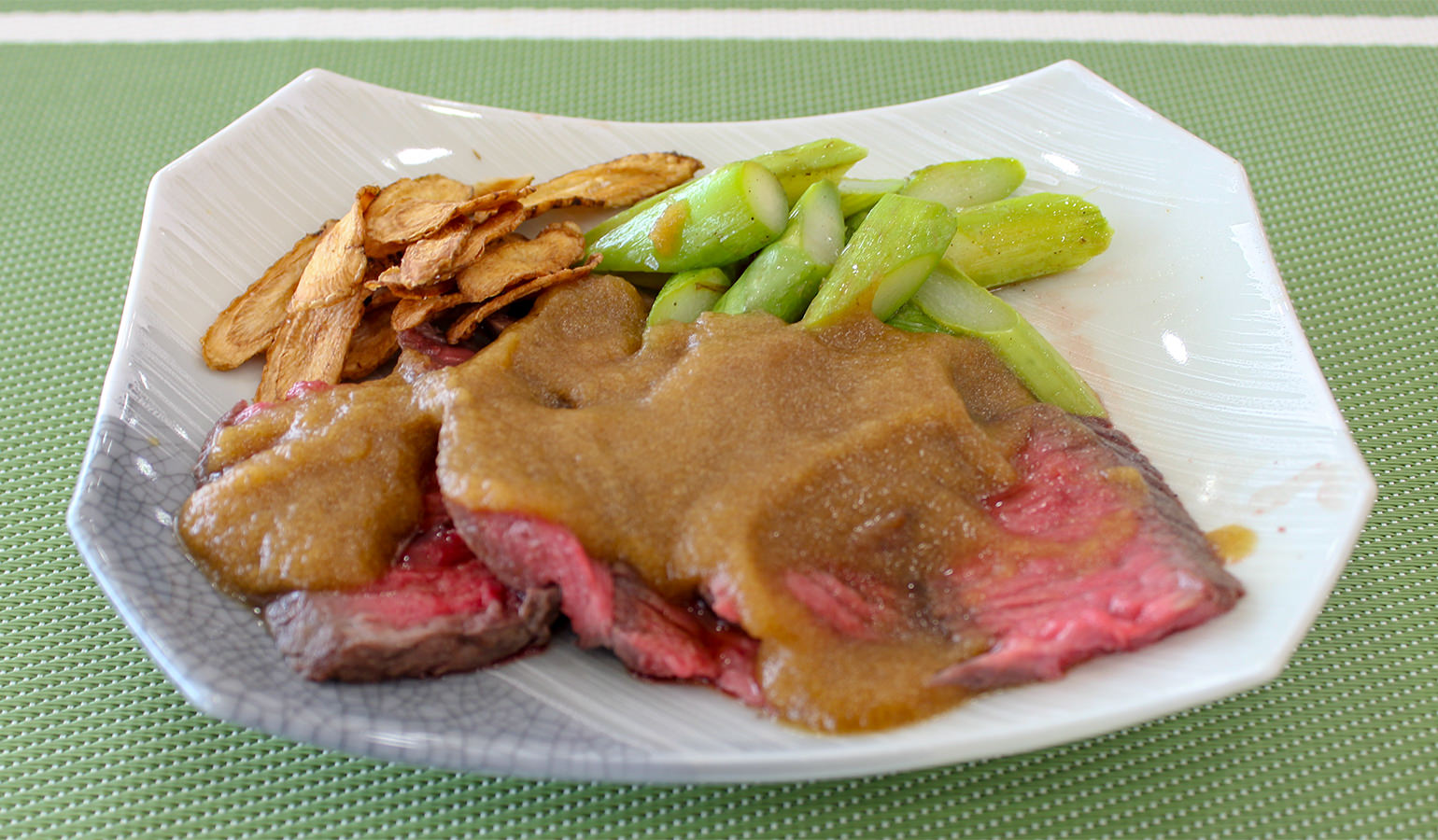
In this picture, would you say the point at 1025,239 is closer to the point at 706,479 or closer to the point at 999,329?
the point at 999,329

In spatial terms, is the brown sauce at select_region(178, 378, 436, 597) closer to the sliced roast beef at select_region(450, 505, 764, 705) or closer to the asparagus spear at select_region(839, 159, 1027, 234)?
the sliced roast beef at select_region(450, 505, 764, 705)

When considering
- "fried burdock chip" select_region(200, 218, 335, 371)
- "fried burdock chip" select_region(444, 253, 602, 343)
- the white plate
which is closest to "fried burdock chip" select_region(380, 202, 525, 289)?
"fried burdock chip" select_region(444, 253, 602, 343)

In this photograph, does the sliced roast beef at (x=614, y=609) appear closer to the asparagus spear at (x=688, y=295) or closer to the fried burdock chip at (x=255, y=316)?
the asparagus spear at (x=688, y=295)

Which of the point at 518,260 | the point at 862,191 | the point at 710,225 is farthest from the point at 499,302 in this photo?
the point at 862,191

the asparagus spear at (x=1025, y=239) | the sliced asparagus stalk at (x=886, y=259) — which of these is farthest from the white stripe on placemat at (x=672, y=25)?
the sliced asparagus stalk at (x=886, y=259)

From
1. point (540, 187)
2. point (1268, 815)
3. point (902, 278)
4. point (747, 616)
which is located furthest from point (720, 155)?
point (1268, 815)
